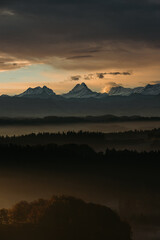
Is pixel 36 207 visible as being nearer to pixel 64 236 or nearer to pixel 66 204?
pixel 66 204

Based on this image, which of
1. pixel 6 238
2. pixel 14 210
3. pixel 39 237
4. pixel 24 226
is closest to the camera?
pixel 6 238

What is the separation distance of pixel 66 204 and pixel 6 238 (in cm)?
4299

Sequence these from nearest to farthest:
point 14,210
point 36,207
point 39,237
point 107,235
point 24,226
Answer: point 39,237
point 24,226
point 107,235
point 36,207
point 14,210

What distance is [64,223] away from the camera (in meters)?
146

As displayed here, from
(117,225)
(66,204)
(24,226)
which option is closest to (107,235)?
(117,225)

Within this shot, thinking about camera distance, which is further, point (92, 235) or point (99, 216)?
point (99, 216)

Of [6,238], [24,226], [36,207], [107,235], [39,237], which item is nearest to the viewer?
[6,238]

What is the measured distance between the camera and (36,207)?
17012 cm

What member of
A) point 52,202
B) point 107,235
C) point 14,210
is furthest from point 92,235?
point 14,210

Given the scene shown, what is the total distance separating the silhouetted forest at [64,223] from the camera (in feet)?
434

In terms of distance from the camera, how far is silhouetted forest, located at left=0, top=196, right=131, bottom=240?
132375 millimetres

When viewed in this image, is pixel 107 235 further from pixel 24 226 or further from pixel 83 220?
pixel 24 226

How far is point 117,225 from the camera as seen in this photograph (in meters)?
156

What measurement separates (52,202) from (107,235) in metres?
22.4
